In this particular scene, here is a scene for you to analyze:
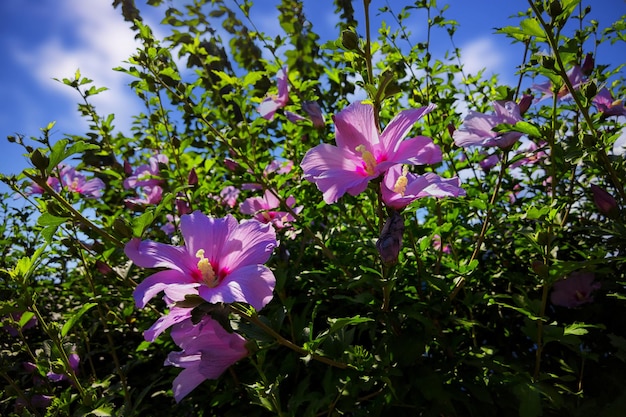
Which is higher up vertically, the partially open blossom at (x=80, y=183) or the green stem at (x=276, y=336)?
the partially open blossom at (x=80, y=183)

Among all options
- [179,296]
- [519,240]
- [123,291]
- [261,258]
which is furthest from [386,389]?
[123,291]

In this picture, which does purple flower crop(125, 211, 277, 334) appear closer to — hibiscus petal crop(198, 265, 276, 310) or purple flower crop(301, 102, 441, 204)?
hibiscus petal crop(198, 265, 276, 310)

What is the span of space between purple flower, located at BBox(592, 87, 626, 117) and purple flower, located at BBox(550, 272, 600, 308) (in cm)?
61

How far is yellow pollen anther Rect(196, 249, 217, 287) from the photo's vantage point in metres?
0.93

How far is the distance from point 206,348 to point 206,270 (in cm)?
19

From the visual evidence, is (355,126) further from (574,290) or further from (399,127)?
(574,290)

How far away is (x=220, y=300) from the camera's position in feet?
2.59

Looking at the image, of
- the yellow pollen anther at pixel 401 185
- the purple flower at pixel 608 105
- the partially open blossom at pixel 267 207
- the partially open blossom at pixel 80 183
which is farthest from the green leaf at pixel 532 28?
the partially open blossom at pixel 80 183

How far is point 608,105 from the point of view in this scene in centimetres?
164

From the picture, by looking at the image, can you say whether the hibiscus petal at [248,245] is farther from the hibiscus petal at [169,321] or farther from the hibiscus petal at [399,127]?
the hibiscus petal at [399,127]

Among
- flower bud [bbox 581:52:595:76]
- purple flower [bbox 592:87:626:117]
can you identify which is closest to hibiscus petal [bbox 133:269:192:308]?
purple flower [bbox 592:87:626:117]

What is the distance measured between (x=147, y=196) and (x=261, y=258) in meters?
1.27

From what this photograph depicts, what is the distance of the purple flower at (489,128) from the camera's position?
49.0 inches

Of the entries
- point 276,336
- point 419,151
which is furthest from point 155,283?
point 419,151
